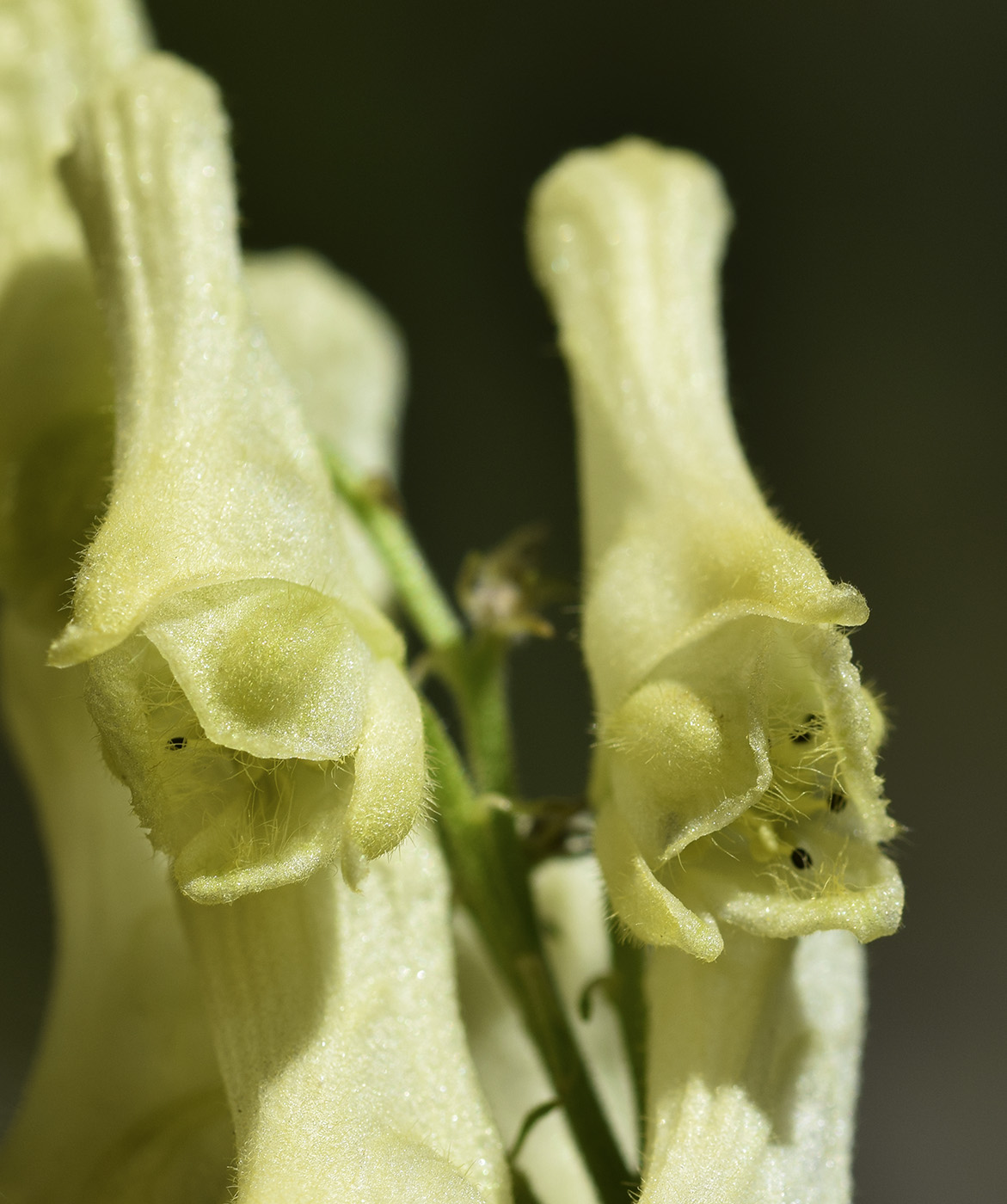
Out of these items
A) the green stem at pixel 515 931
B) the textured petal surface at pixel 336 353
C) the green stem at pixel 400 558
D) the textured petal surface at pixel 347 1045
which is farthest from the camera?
the textured petal surface at pixel 336 353

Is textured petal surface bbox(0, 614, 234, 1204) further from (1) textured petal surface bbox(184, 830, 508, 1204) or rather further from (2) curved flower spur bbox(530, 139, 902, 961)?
(2) curved flower spur bbox(530, 139, 902, 961)

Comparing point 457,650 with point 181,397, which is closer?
point 181,397

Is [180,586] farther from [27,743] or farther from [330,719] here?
[27,743]

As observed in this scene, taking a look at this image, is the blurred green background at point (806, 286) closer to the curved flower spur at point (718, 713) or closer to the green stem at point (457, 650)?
the green stem at point (457, 650)

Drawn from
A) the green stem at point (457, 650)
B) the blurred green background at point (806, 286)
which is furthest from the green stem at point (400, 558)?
the blurred green background at point (806, 286)

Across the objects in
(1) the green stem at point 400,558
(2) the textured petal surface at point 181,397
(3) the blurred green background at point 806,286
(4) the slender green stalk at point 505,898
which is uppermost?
(2) the textured petal surface at point 181,397

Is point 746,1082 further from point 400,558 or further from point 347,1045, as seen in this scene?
point 400,558

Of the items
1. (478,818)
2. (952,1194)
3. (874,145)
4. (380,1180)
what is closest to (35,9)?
(478,818)

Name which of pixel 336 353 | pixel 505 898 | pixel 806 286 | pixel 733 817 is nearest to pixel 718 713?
Result: pixel 733 817
